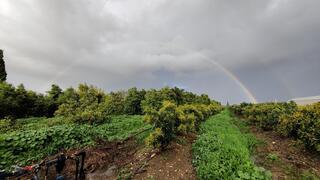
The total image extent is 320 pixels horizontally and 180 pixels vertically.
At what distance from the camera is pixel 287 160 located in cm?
855

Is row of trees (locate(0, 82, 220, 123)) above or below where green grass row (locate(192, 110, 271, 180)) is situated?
above

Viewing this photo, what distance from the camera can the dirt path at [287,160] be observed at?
287 inches

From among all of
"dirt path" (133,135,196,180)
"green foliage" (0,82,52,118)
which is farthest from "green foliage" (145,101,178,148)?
"green foliage" (0,82,52,118)

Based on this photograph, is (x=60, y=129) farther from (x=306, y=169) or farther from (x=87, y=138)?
(x=306, y=169)

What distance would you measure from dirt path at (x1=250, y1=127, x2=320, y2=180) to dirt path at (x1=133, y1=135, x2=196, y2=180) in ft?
8.16

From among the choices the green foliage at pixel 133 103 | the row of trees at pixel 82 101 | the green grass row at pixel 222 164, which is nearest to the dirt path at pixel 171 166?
the green grass row at pixel 222 164

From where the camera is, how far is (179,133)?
980 centimetres

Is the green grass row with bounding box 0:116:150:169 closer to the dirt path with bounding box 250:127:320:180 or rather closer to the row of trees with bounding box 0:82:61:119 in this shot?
the dirt path with bounding box 250:127:320:180

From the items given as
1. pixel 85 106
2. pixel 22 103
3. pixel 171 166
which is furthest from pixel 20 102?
pixel 171 166

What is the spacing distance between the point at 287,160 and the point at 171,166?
4.39 metres

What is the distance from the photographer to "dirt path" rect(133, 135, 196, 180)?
6484 millimetres

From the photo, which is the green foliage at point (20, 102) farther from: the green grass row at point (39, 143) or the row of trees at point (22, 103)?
the green grass row at point (39, 143)

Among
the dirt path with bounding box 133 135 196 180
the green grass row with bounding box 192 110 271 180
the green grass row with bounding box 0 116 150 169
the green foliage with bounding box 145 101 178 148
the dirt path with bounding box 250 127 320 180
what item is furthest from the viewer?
the green grass row with bounding box 0 116 150 169

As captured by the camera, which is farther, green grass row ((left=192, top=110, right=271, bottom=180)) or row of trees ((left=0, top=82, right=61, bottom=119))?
row of trees ((left=0, top=82, right=61, bottom=119))
